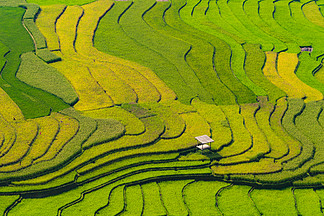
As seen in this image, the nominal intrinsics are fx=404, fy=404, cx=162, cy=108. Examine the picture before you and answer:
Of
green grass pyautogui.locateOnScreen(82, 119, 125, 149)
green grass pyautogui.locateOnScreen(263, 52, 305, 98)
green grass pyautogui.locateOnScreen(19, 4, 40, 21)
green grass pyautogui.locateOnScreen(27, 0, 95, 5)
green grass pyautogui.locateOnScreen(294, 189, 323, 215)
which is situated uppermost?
green grass pyautogui.locateOnScreen(27, 0, 95, 5)

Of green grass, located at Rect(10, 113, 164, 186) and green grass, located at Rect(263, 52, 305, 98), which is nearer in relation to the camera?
green grass, located at Rect(10, 113, 164, 186)

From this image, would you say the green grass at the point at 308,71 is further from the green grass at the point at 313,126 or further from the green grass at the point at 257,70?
the green grass at the point at 257,70

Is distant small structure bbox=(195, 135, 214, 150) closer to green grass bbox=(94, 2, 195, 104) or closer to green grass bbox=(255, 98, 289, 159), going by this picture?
green grass bbox=(255, 98, 289, 159)

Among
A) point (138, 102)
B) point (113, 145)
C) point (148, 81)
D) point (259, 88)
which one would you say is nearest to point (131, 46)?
point (148, 81)

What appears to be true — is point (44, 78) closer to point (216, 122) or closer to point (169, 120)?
point (169, 120)

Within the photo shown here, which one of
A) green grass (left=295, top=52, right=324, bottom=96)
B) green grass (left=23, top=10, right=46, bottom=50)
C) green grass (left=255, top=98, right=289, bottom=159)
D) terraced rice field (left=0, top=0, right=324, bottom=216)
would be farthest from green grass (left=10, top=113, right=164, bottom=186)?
green grass (left=295, top=52, right=324, bottom=96)

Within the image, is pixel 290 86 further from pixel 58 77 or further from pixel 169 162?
pixel 58 77

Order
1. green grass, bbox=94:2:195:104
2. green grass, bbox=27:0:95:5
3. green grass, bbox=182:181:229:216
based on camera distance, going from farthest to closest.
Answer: green grass, bbox=27:0:95:5, green grass, bbox=94:2:195:104, green grass, bbox=182:181:229:216

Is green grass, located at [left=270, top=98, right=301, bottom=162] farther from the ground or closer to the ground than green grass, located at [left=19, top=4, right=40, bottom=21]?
closer to the ground
